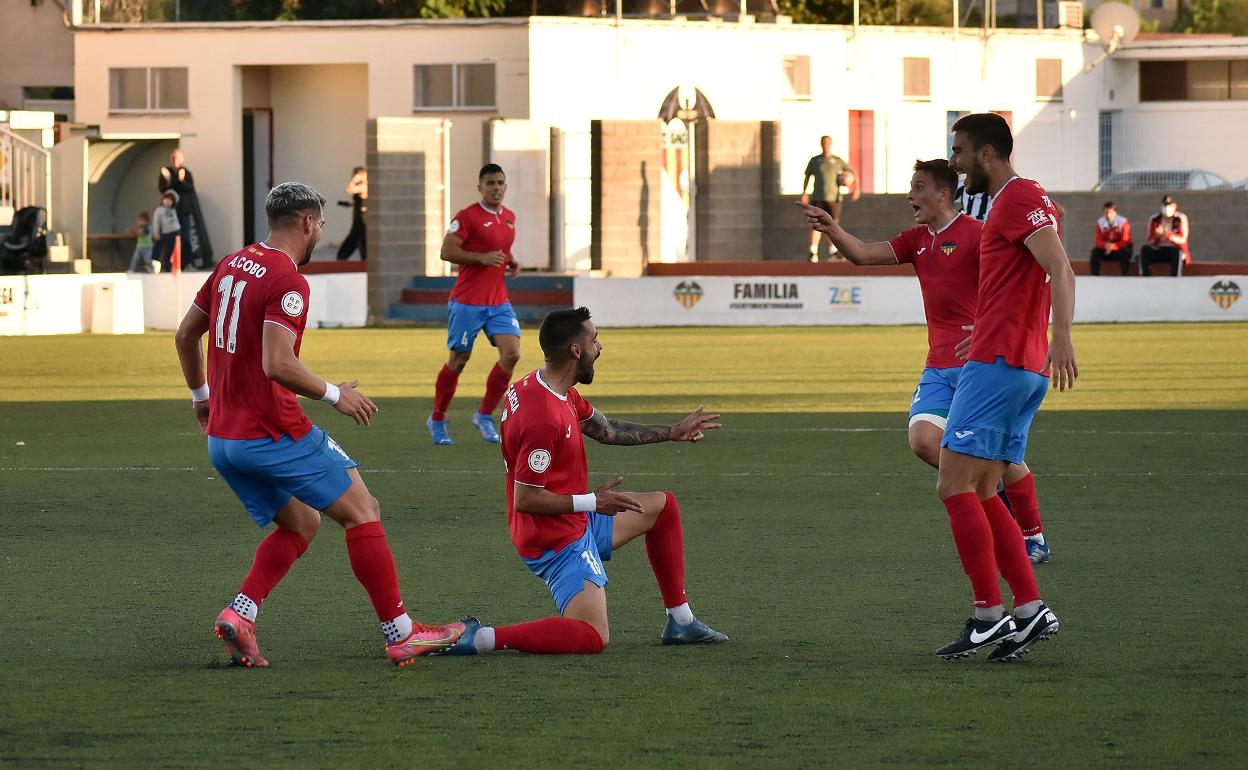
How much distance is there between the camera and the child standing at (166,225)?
3725 centimetres

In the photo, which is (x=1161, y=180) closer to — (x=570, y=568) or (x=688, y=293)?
(x=688, y=293)

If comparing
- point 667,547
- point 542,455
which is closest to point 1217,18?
point 667,547

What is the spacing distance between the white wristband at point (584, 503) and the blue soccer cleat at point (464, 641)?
582 mm

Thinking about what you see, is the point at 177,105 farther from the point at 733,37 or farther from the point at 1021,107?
the point at 1021,107

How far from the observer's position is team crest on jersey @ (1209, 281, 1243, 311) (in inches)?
1193

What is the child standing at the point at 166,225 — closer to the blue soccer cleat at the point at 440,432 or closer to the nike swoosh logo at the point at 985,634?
the blue soccer cleat at the point at 440,432

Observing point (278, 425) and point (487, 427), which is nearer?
point (278, 425)

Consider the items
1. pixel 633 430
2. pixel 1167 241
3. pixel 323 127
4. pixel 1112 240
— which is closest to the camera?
pixel 633 430

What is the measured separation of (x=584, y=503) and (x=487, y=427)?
835cm

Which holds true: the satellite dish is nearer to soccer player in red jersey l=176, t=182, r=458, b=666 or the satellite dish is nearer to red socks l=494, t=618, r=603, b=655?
red socks l=494, t=618, r=603, b=655

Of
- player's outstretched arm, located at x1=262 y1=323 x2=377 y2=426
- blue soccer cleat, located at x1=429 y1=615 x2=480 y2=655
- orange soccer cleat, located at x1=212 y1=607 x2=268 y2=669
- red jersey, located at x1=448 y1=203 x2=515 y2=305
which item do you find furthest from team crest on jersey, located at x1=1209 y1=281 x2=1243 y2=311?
orange soccer cleat, located at x1=212 y1=607 x2=268 y2=669

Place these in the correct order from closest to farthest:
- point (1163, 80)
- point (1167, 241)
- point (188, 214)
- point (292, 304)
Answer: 1. point (292, 304)
2. point (1167, 241)
3. point (188, 214)
4. point (1163, 80)

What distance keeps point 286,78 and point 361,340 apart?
1946 cm

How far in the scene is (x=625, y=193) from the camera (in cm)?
3806
